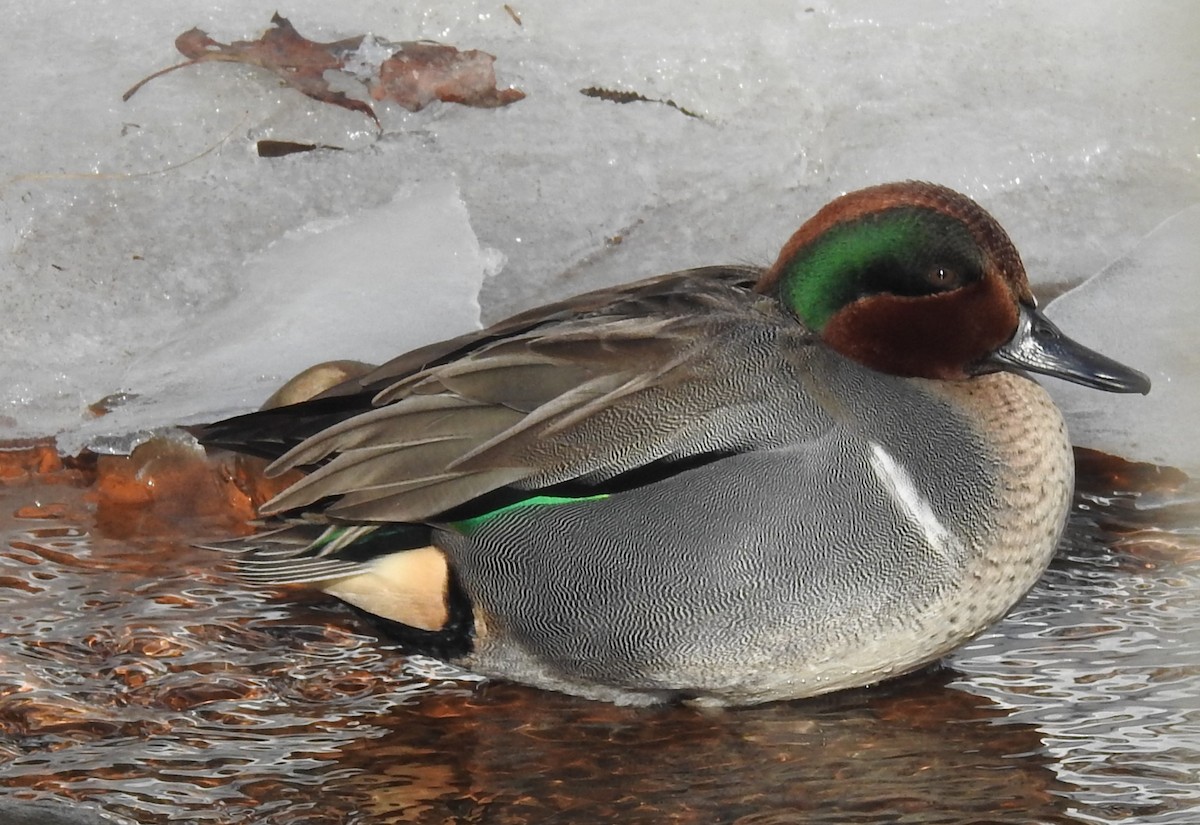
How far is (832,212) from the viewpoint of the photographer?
2980 mm

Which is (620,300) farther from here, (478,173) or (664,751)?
(478,173)

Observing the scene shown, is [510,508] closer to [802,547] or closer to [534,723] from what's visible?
[534,723]

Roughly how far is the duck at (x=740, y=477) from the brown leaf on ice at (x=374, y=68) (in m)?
1.34

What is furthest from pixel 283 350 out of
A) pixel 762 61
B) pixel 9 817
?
pixel 9 817

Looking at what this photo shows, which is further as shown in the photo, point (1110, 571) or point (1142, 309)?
point (1142, 309)

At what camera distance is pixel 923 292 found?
294 centimetres

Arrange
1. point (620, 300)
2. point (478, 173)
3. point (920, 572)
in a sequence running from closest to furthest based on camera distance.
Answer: point (920, 572)
point (620, 300)
point (478, 173)

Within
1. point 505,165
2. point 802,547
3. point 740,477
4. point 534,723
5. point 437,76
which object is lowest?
point 534,723

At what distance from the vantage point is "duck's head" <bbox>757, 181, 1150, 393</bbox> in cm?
291

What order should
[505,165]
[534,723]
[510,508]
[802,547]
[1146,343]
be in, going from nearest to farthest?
1. [802,547]
2. [510,508]
3. [534,723]
4. [1146,343]
5. [505,165]

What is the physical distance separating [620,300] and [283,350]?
118 centimetres

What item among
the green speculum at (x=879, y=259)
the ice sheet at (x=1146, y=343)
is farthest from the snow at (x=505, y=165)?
the green speculum at (x=879, y=259)

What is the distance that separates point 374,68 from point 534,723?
6.37ft

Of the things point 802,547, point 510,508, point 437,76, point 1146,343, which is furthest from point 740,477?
point 437,76
